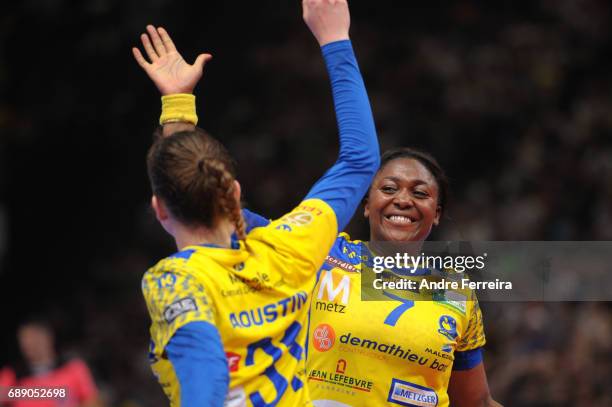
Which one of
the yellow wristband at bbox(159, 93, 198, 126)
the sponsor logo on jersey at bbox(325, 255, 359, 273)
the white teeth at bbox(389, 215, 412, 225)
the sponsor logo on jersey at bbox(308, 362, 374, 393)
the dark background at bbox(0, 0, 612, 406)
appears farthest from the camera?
the dark background at bbox(0, 0, 612, 406)

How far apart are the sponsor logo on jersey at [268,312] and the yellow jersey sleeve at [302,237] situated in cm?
7

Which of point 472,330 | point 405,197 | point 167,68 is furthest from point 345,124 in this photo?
point 472,330

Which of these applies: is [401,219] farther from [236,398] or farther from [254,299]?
[236,398]

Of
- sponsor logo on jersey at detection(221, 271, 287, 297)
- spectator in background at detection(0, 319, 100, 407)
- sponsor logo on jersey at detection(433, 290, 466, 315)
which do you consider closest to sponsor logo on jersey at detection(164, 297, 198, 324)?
sponsor logo on jersey at detection(221, 271, 287, 297)

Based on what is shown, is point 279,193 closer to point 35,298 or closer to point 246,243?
point 35,298

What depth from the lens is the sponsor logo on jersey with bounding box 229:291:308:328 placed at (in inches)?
104

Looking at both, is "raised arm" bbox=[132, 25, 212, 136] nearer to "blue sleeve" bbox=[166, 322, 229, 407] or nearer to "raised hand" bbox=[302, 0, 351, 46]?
"raised hand" bbox=[302, 0, 351, 46]

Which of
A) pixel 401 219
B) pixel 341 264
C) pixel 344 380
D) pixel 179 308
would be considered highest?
pixel 401 219

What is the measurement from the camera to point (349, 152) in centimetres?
285

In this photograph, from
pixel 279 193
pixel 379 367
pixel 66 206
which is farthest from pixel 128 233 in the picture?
pixel 379 367

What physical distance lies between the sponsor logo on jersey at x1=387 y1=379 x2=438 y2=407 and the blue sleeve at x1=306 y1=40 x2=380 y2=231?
1.32 meters

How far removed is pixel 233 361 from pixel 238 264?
10.0 inches

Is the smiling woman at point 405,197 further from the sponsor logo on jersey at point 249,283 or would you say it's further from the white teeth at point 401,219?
the sponsor logo on jersey at point 249,283

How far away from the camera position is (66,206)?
12086mm
